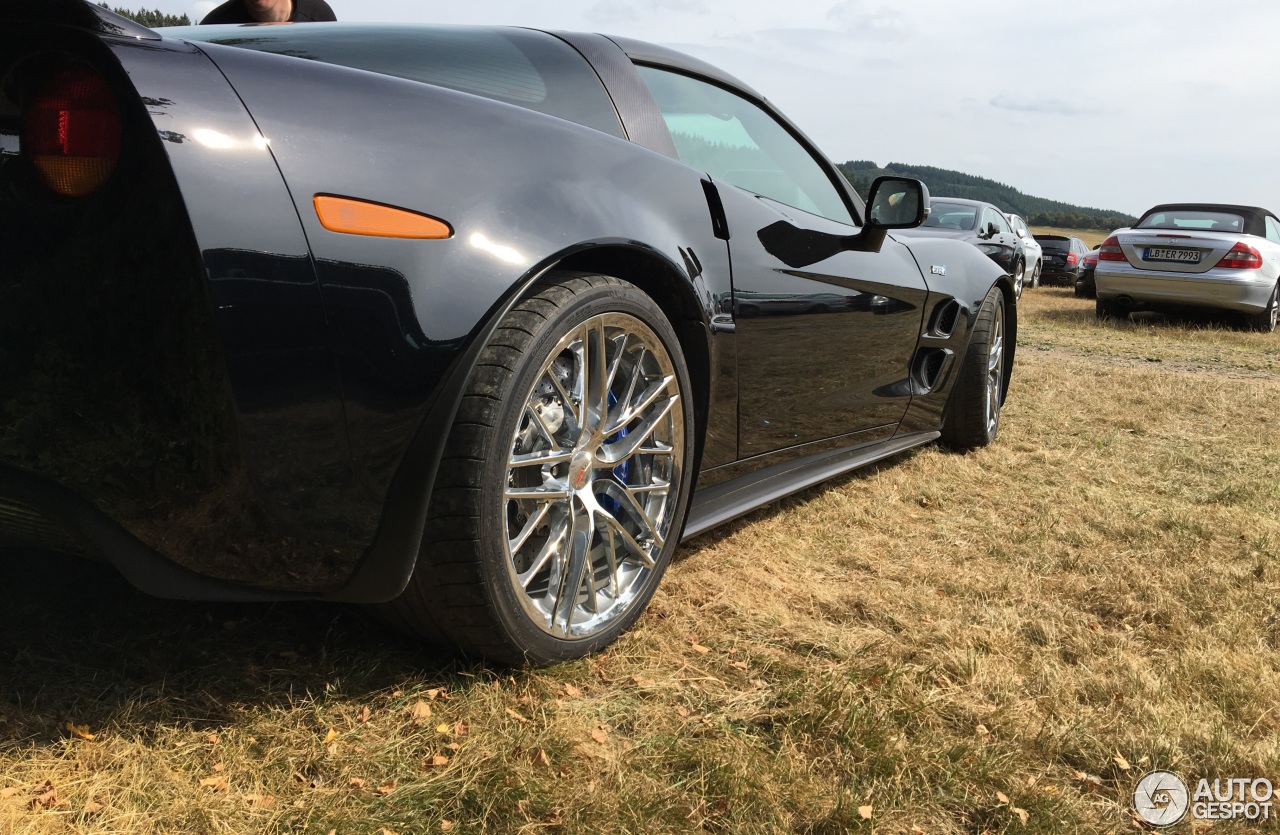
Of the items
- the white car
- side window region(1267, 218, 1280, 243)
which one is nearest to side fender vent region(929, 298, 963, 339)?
side window region(1267, 218, 1280, 243)

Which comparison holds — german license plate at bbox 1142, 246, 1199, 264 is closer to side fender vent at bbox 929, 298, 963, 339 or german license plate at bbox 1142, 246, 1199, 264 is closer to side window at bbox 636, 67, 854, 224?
side fender vent at bbox 929, 298, 963, 339

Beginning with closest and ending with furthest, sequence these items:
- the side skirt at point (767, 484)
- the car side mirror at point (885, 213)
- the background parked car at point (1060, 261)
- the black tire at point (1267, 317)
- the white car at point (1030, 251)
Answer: the side skirt at point (767, 484) → the car side mirror at point (885, 213) → the black tire at point (1267, 317) → the white car at point (1030, 251) → the background parked car at point (1060, 261)

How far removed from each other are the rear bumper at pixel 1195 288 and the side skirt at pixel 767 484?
890 cm

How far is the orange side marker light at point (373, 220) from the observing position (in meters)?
1.48

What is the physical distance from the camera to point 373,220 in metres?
1.52

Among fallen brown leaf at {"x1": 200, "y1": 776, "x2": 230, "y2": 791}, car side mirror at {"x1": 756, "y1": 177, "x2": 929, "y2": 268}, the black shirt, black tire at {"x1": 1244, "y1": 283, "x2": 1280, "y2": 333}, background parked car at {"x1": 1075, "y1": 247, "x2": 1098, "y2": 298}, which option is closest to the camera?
fallen brown leaf at {"x1": 200, "y1": 776, "x2": 230, "y2": 791}

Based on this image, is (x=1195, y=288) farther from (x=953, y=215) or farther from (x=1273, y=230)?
(x=953, y=215)

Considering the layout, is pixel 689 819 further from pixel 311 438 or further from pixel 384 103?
pixel 384 103

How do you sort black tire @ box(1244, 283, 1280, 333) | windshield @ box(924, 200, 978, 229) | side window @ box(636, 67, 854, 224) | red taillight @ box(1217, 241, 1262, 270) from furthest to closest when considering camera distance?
windshield @ box(924, 200, 978, 229) < black tire @ box(1244, 283, 1280, 333) < red taillight @ box(1217, 241, 1262, 270) < side window @ box(636, 67, 854, 224)

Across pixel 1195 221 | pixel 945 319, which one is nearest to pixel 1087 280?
pixel 1195 221

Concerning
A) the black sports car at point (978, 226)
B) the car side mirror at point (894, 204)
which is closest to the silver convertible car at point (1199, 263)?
the black sports car at point (978, 226)

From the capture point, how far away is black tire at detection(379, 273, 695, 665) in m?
1.69

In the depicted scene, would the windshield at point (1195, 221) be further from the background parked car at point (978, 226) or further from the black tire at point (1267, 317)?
the background parked car at point (978, 226)
